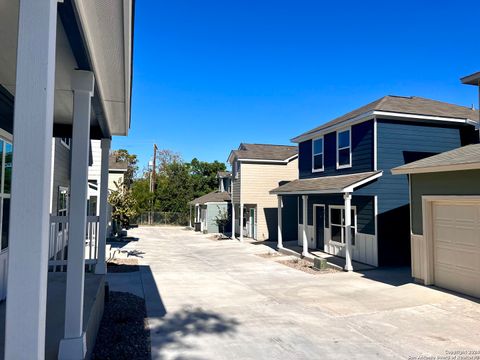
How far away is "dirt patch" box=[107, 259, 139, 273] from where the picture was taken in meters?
12.2

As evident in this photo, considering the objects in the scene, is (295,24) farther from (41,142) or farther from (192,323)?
(41,142)

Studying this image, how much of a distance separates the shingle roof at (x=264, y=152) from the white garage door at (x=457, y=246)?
571 inches

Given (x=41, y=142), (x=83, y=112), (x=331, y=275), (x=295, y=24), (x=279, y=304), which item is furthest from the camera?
(x=295, y=24)

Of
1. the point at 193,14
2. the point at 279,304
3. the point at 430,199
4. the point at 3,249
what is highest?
the point at 193,14

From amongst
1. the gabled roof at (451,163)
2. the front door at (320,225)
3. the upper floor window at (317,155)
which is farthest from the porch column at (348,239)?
the upper floor window at (317,155)

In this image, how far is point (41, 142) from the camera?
70.7 inches

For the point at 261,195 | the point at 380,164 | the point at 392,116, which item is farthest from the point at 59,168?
the point at 261,195

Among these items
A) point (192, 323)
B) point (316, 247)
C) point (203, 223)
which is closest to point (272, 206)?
point (316, 247)

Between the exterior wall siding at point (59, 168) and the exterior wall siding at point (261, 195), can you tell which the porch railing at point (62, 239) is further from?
the exterior wall siding at point (261, 195)

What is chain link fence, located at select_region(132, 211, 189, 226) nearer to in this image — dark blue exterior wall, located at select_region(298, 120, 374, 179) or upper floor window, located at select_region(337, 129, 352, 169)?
dark blue exterior wall, located at select_region(298, 120, 374, 179)

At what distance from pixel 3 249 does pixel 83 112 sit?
4128 millimetres

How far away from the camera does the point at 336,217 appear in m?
15.5

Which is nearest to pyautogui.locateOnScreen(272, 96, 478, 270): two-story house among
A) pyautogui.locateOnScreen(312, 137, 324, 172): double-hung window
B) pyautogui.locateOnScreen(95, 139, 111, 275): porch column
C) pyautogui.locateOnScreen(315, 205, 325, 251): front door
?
pyautogui.locateOnScreen(315, 205, 325, 251): front door

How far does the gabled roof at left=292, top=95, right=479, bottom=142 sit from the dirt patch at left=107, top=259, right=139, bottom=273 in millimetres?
9654
